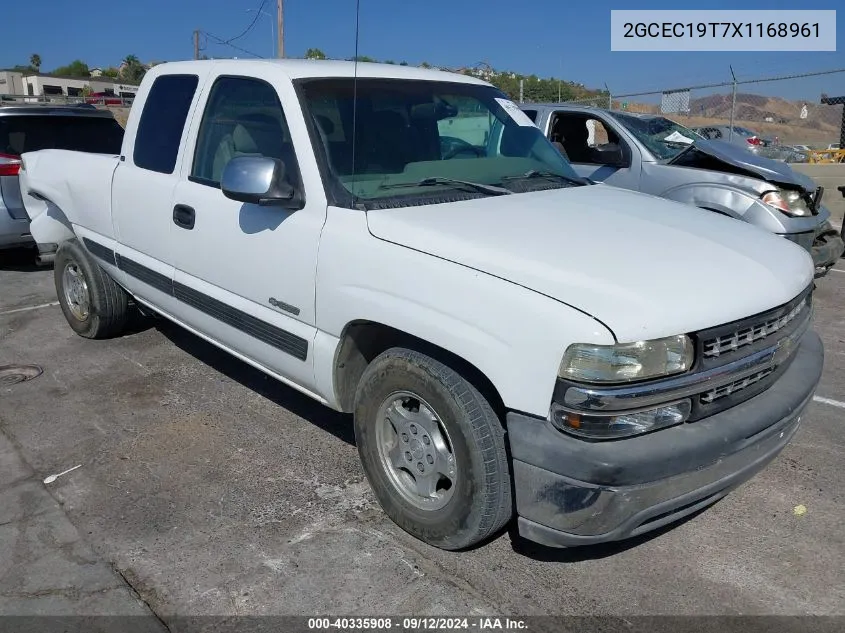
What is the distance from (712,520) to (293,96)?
2793mm

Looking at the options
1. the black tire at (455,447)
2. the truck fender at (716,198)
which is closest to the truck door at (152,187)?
the black tire at (455,447)

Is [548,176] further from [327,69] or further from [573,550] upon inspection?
[573,550]

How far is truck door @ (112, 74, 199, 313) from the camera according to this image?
14.4ft

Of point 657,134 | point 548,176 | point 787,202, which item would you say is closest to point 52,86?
point 657,134

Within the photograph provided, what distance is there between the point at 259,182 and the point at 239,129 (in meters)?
0.87

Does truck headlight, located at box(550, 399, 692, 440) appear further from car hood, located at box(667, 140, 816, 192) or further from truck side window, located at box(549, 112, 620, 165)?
truck side window, located at box(549, 112, 620, 165)

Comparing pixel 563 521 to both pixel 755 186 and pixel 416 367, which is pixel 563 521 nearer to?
pixel 416 367

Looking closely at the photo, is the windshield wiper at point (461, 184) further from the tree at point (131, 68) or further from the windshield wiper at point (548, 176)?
the tree at point (131, 68)

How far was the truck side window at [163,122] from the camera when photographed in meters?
4.38

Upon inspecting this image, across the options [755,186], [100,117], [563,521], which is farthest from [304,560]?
[100,117]

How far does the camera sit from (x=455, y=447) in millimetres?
2854

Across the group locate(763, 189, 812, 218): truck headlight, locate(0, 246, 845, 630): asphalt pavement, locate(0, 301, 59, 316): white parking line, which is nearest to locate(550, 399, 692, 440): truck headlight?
locate(0, 246, 845, 630): asphalt pavement

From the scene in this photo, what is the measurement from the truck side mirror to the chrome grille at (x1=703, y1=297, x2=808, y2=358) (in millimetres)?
1867

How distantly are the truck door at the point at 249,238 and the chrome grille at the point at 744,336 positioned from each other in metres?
1.69
